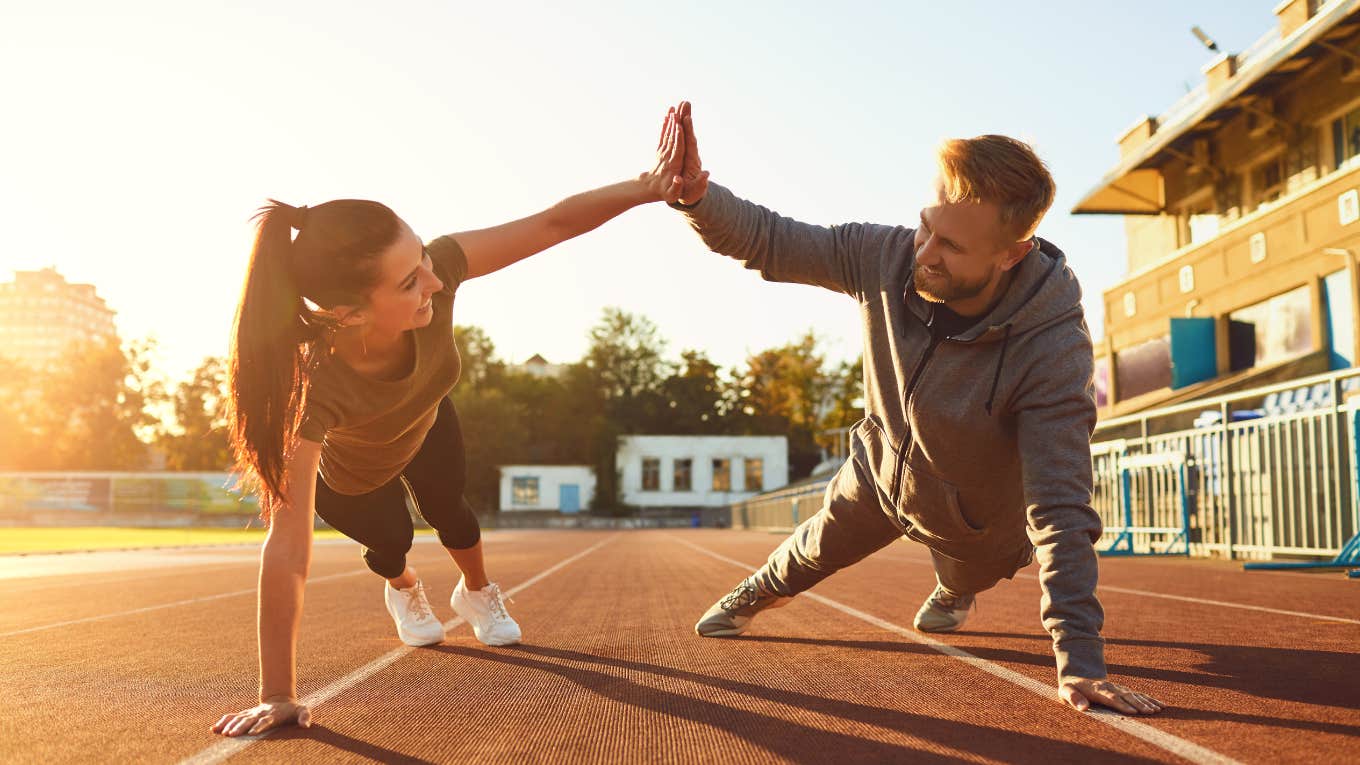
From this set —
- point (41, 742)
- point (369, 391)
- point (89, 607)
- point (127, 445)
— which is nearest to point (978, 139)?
point (369, 391)

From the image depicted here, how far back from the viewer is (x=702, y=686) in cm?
Answer: 324

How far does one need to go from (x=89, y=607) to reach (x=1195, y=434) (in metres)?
10.8

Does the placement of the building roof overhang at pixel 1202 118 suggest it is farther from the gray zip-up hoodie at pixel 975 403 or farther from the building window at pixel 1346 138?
the gray zip-up hoodie at pixel 975 403

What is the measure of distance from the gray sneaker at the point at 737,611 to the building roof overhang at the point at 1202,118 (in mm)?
17763

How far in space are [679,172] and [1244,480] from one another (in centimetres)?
927

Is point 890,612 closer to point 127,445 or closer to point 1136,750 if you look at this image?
point 1136,750

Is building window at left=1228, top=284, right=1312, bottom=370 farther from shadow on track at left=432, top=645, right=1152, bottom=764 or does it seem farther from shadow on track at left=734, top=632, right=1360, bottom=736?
shadow on track at left=432, top=645, right=1152, bottom=764

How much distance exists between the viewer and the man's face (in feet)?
9.75

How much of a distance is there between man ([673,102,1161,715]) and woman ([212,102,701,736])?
1.91ft

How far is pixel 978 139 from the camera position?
2988 millimetres

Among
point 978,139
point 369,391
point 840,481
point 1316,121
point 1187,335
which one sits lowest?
point 840,481

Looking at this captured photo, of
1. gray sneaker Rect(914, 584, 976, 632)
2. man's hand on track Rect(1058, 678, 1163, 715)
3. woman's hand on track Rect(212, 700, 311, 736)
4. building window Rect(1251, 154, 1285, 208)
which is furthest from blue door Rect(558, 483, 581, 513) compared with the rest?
man's hand on track Rect(1058, 678, 1163, 715)

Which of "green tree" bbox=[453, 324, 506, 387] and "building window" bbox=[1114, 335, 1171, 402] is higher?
"green tree" bbox=[453, 324, 506, 387]

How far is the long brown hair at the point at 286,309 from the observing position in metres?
2.81
